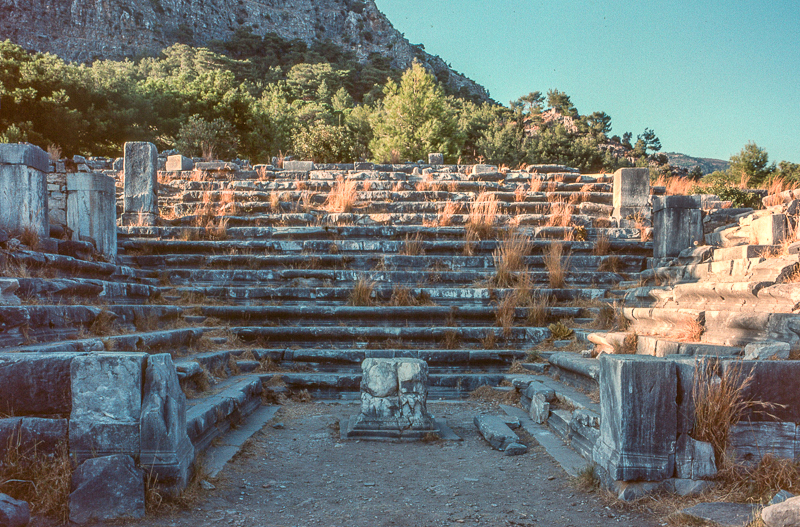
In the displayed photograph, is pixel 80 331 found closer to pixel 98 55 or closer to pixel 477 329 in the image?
pixel 477 329

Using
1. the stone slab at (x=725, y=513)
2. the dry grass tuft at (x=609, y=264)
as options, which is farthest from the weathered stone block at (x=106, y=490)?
the dry grass tuft at (x=609, y=264)

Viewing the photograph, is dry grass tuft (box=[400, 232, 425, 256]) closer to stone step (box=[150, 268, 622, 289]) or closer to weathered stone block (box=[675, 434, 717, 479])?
stone step (box=[150, 268, 622, 289])

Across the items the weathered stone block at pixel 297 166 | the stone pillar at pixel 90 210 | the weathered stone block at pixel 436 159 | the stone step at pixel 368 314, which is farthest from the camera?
the weathered stone block at pixel 436 159

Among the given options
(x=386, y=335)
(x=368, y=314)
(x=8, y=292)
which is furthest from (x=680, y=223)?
(x=8, y=292)

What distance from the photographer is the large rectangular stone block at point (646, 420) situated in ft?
8.71

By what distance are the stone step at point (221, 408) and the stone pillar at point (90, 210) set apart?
9.59 feet

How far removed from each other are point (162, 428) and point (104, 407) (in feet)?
0.96

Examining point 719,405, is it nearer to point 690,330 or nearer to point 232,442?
point 690,330

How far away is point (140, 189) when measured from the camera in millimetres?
8523

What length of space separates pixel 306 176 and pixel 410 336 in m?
5.52

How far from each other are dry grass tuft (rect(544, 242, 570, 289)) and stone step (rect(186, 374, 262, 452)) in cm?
390

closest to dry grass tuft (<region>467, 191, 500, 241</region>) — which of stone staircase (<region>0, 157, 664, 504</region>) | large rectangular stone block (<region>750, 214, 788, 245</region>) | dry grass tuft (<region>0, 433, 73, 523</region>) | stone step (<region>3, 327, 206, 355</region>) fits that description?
stone staircase (<region>0, 157, 664, 504</region>)

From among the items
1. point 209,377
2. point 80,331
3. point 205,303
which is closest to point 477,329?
point 209,377

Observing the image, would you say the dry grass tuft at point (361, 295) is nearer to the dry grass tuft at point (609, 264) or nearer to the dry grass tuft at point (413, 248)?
A: the dry grass tuft at point (413, 248)
